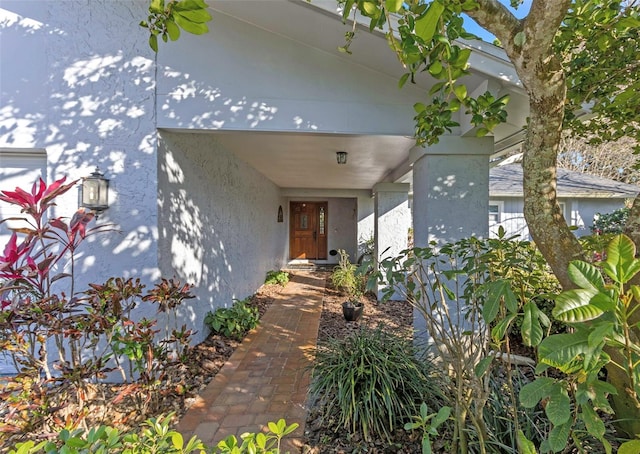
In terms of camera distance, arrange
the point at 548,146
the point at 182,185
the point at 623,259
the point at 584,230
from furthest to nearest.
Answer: the point at 584,230 < the point at 182,185 < the point at 548,146 < the point at 623,259

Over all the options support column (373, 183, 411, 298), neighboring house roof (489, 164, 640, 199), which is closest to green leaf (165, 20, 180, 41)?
support column (373, 183, 411, 298)

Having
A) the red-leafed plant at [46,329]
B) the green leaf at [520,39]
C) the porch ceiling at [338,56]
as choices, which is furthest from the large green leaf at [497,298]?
the red-leafed plant at [46,329]

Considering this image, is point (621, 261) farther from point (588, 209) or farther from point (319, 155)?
point (588, 209)

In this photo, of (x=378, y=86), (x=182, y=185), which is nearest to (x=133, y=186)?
(x=182, y=185)

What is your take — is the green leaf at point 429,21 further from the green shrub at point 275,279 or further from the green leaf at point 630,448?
the green shrub at point 275,279

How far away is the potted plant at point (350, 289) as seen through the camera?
5.11 m

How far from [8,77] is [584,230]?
14220 millimetres

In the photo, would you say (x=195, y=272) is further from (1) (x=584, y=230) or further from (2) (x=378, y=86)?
(1) (x=584, y=230)

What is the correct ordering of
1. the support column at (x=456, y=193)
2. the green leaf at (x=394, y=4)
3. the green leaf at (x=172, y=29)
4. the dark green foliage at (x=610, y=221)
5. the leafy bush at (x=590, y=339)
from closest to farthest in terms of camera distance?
the leafy bush at (x=590, y=339) < the green leaf at (x=394, y=4) < the green leaf at (x=172, y=29) < the support column at (x=456, y=193) < the dark green foliage at (x=610, y=221)

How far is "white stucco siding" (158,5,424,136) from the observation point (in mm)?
3049

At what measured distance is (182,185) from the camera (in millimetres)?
3580

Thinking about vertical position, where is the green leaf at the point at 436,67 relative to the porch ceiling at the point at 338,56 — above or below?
below

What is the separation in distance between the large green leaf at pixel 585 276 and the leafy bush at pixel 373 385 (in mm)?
1794

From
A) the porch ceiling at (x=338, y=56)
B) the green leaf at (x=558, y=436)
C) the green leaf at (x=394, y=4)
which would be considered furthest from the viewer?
the porch ceiling at (x=338, y=56)
